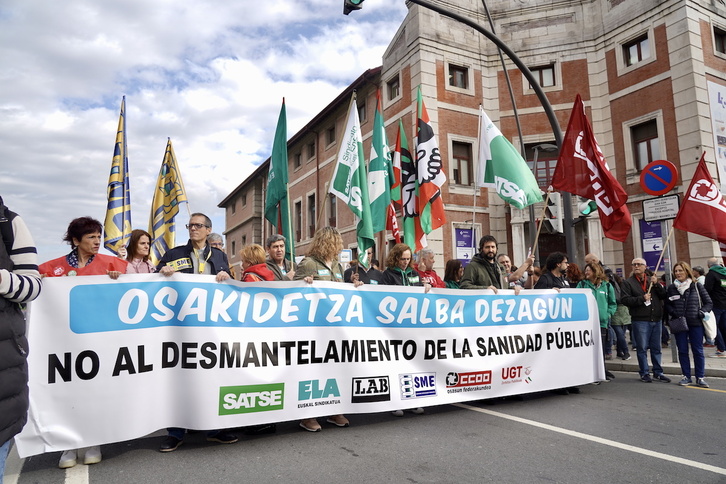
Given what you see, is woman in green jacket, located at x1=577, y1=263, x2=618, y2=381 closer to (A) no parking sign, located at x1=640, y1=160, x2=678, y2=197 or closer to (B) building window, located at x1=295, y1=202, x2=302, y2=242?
(A) no parking sign, located at x1=640, y1=160, x2=678, y2=197

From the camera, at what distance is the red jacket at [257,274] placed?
4.91 meters

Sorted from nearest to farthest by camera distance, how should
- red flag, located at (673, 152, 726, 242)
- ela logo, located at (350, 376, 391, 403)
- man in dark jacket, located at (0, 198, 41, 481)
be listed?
man in dark jacket, located at (0, 198, 41, 481), ela logo, located at (350, 376, 391, 403), red flag, located at (673, 152, 726, 242)

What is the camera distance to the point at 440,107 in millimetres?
18953

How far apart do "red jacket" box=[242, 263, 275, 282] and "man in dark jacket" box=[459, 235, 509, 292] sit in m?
2.44

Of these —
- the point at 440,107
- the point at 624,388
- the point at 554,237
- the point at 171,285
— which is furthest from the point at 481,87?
the point at 171,285

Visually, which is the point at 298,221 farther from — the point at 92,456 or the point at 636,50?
the point at 92,456

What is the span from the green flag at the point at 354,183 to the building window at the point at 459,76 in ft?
40.3

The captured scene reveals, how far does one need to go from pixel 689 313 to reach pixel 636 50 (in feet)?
46.2

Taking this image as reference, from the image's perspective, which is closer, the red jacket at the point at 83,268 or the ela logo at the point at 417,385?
the red jacket at the point at 83,268

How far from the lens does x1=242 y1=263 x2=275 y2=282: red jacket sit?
16.1 feet

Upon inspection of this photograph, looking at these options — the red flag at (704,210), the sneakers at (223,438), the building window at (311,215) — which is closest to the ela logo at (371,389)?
the sneakers at (223,438)

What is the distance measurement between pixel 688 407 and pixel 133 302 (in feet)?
19.3

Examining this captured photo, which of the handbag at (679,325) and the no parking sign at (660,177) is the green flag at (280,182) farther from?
the no parking sign at (660,177)

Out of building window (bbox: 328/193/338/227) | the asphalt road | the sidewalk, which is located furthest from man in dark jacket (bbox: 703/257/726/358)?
building window (bbox: 328/193/338/227)
